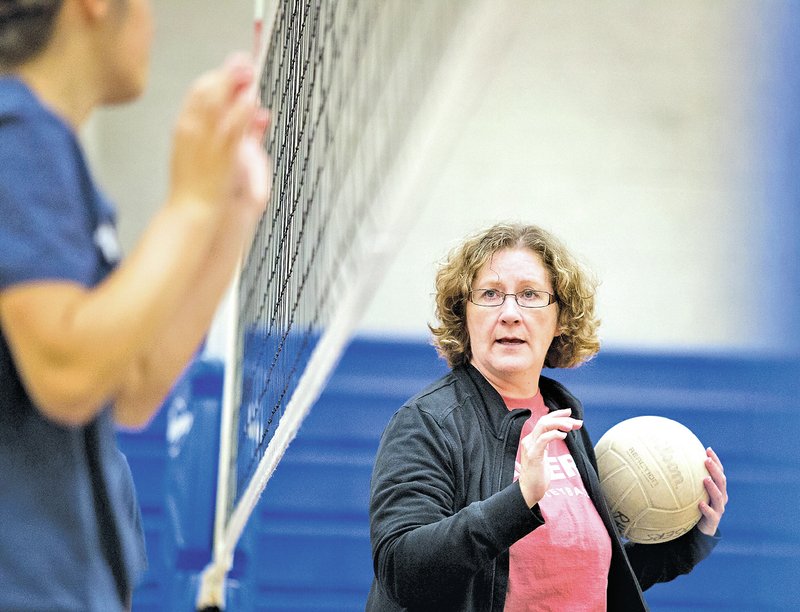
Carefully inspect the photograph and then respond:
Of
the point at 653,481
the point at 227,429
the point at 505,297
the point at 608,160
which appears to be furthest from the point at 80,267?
the point at 608,160

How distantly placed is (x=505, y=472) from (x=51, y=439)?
131 cm

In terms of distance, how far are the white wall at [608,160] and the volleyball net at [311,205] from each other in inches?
54.0

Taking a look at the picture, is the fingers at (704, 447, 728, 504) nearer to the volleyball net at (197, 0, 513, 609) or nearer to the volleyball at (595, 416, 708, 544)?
the volleyball at (595, 416, 708, 544)

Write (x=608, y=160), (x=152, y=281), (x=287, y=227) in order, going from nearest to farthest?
(x=152, y=281)
(x=287, y=227)
(x=608, y=160)

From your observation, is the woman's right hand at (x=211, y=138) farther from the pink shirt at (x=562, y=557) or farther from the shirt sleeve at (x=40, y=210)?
the pink shirt at (x=562, y=557)

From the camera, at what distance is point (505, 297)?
2.42 meters

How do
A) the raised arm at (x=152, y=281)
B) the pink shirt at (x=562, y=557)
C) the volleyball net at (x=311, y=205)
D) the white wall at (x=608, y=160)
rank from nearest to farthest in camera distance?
the raised arm at (x=152, y=281)
the volleyball net at (x=311, y=205)
the pink shirt at (x=562, y=557)
the white wall at (x=608, y=160)

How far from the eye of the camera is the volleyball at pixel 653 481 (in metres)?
2.40

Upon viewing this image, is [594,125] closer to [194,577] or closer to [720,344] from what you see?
[720,344]

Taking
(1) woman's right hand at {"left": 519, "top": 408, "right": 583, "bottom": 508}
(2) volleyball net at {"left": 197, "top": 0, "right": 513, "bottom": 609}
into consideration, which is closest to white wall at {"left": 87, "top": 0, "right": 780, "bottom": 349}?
(2) volleyball net at {"left": 197, "top": 0, "right": 513, "bottom": 609}

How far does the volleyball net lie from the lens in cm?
115

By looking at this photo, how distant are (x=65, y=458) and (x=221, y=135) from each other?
1.03 ft

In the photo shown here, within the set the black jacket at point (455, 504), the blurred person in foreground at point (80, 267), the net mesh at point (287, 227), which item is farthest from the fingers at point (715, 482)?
the blurred person in foreground at point (80, 267)

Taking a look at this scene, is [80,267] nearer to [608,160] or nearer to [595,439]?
[595,439]
